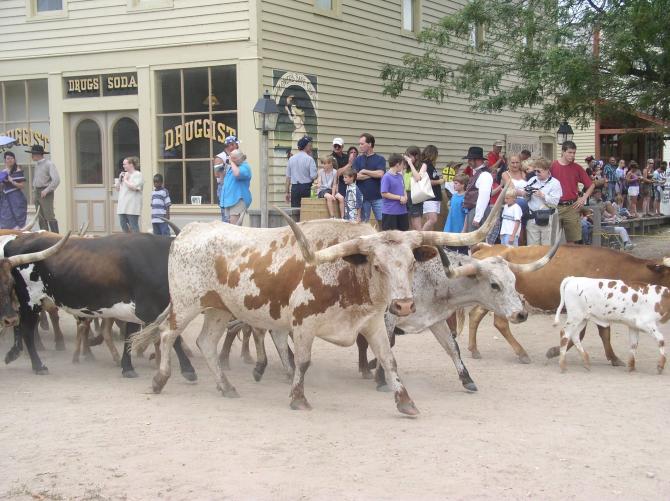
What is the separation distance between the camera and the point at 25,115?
19.1 m

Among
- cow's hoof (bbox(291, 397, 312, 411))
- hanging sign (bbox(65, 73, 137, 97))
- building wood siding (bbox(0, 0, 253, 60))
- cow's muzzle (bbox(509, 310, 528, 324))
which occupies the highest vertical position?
building wood siding (bbox(0, 0, 253, 60))

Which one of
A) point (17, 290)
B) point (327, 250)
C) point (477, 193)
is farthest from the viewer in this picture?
point (477, 193)

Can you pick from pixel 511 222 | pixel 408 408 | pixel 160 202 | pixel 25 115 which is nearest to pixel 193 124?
pixel 160 202

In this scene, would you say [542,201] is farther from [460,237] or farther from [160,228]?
[160,228]

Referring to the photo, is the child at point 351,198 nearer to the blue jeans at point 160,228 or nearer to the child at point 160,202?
the blue jeans at point 160,228

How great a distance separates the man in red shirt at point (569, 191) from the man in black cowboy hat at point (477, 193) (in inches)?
43.2

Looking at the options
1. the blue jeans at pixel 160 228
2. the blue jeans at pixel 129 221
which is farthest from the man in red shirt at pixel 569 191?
the blue jeans at pixel 129 221

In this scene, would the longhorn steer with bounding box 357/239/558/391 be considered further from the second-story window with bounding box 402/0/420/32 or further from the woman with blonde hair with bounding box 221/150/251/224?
the second-story window with bounding box 402/0/420/32

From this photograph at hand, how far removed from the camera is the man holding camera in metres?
11.8

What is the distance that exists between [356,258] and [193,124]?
1090cm

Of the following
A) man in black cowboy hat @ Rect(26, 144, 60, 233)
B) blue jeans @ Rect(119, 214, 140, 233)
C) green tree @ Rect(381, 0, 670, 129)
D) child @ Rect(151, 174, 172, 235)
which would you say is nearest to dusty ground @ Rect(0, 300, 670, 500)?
green tree @ Rect(381, 0, 670, 129)

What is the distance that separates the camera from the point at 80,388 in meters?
8.11

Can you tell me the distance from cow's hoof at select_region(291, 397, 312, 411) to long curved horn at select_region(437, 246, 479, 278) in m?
1.76

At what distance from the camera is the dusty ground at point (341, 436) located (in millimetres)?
5348
